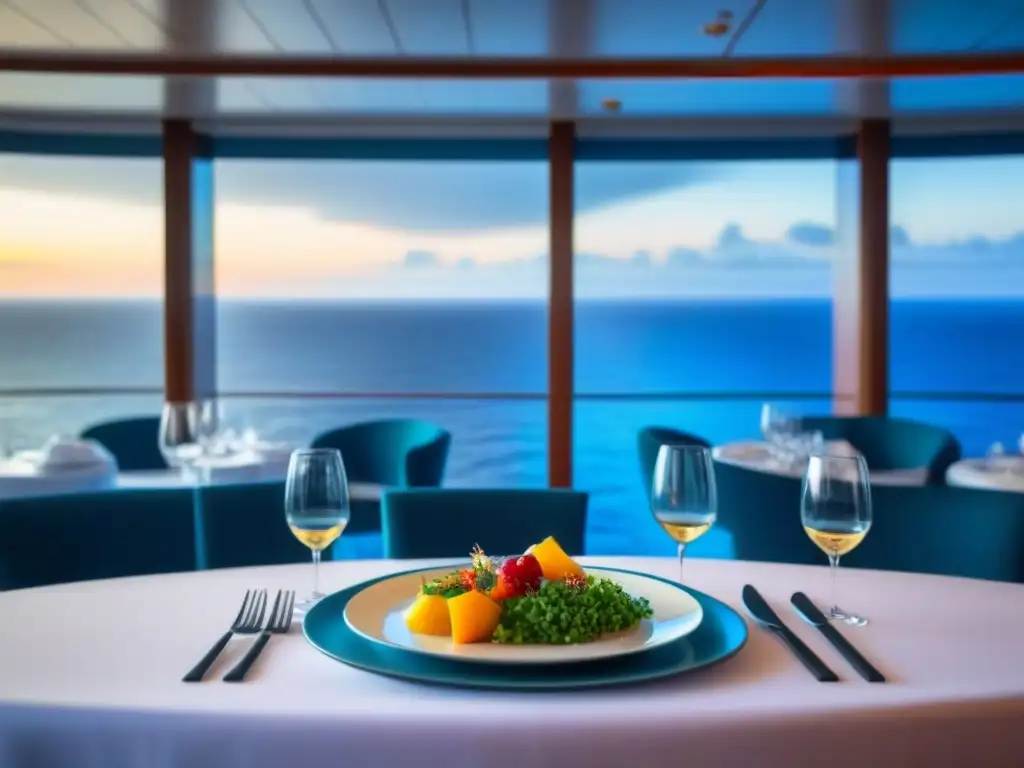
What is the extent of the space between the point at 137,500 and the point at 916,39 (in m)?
3.47

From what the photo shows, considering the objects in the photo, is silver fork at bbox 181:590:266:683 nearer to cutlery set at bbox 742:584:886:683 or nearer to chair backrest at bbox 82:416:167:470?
cutlery set at bbox 742:584:886:683

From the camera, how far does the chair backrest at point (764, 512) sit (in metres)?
2.27

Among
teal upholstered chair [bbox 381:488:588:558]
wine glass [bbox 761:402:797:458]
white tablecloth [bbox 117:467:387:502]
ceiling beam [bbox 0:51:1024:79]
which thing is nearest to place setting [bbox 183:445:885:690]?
teal upholstered chair [bbox 381:488:588:558]

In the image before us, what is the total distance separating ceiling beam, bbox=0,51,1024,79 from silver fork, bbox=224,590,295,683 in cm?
325

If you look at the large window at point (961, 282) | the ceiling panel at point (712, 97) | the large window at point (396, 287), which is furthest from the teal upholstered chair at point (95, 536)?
the large window at point (961, 282)

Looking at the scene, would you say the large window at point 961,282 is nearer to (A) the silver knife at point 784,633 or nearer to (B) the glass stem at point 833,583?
(B) the glass stem at point 833,583

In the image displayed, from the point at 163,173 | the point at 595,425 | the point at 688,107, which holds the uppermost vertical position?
the point at 688,107

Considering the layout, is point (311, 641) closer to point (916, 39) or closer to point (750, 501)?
point (750, 501)

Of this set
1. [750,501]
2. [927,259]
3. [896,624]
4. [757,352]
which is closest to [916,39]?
[750,501]

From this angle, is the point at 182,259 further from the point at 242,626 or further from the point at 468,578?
the point at 468,578

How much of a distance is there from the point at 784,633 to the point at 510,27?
9.93ft

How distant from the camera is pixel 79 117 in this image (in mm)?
5000

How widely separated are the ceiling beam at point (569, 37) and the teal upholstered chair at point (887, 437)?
73.6 inches

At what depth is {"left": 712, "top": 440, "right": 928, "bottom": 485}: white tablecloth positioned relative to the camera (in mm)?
3042
